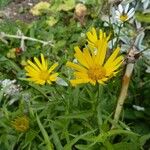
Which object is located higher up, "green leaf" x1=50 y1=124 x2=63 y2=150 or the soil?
the soil

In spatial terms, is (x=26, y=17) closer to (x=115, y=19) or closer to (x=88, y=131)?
(x=115, y=19)

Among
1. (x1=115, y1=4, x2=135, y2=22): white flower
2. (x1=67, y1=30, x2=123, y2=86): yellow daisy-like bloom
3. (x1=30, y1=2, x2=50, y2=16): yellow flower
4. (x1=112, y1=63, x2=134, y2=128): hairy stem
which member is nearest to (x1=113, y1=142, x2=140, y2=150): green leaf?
(x1=112, y1=63, x2=134, y2=128): hairy stem

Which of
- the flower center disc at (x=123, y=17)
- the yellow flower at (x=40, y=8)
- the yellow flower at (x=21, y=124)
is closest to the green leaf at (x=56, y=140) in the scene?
the yellow flower at (x=21, y=124)

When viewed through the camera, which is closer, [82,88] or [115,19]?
[82,88]

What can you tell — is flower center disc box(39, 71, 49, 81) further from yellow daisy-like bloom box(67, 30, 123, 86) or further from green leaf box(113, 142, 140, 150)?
green leaf box(113, 142, 140, 150)

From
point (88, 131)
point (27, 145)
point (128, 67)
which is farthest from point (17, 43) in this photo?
point (128, 67)

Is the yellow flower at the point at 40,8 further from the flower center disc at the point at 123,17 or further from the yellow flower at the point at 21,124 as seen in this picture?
the yellow flower at the point at 21,124

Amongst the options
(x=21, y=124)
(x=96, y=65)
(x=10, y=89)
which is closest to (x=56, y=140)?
(x=21, y=124)
